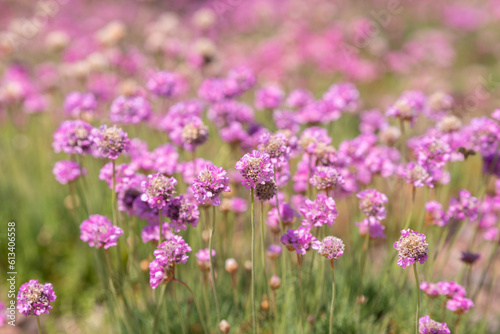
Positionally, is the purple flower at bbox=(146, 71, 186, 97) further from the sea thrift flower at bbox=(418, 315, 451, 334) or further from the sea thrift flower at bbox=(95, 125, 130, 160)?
the sea thrift flower at bbox=(418, 315, 451, 334)

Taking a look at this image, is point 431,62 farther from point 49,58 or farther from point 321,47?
point 49,58

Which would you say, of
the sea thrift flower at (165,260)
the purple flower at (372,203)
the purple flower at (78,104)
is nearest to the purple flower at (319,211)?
the purple flower at (372,203)

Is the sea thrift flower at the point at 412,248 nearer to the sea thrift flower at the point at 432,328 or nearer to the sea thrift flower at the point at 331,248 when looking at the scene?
the sea thrift flower at the point at 331,248

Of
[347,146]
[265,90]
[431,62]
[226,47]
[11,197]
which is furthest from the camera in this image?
[226,47]

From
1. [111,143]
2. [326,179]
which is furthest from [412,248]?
[111,143]

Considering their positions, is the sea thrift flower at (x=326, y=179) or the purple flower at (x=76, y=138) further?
the purple flower at (x=76, y=138)

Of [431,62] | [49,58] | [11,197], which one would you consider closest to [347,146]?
[11,197]
